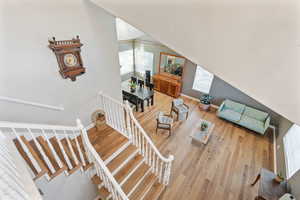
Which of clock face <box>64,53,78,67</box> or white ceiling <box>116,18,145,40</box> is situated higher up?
white ceiling <box>116,18,145,40</box>

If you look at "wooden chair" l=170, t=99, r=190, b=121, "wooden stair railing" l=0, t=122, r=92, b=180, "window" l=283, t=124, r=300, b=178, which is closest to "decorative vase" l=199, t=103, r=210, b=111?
"wooden chair" l=170, t=99, r=190, b=121

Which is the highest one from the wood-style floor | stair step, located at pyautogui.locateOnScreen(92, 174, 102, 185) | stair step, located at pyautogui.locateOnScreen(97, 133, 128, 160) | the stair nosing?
stair step, located at pyautogui.locateOnScreen(97, 133, 128, 160)

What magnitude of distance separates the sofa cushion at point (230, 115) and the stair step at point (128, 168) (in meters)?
3.85

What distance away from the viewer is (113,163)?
2729 millimetres

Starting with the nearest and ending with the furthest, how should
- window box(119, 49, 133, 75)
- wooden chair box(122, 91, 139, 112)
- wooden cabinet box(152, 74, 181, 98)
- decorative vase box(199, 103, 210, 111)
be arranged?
1. wooden chair box(122, 91, 139, 112)
2. decorative vase box(199, 103, 210, 111)
3. wooden cabinet box(152, 74, 181, 98)
4. window box(119, 49, 133, 75)

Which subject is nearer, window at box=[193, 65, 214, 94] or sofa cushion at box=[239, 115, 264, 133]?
sofa cushion at box=[239, 115, 264, 133]

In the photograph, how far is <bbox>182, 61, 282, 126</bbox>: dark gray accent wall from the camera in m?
4.88

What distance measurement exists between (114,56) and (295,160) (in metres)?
4.76

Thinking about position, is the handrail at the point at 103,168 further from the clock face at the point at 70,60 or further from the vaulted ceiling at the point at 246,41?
the vaulted ceiling at the point at 246,41

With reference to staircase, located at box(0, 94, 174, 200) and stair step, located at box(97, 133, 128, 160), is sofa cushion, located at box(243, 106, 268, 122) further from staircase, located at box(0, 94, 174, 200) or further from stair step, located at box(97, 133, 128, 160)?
stair step, located at box(97, 133, 128, 160)

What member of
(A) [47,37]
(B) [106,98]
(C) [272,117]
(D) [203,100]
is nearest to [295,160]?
(C) [272,117]

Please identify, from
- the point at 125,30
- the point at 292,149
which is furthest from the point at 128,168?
the point at 125,30

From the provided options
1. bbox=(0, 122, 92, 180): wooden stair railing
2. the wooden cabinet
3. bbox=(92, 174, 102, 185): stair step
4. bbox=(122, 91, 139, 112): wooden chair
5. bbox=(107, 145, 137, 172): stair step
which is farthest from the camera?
the wooden cabinet

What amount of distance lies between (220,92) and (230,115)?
1132mm
